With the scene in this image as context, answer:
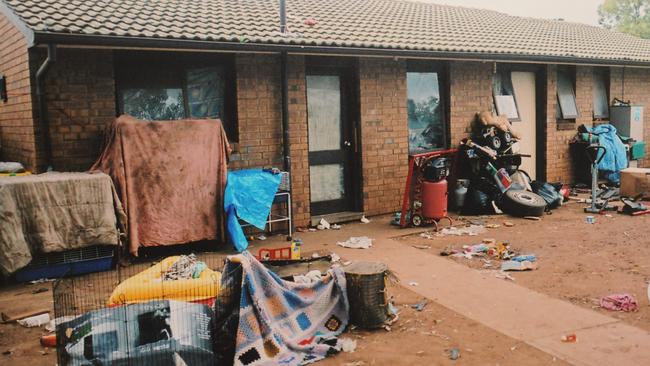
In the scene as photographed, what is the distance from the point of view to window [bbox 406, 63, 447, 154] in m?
10.9

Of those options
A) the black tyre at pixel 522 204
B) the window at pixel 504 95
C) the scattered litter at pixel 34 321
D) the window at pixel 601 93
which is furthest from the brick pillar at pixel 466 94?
the scattered litter at pixel 34 321

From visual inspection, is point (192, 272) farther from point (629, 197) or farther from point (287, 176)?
point (629, 197)

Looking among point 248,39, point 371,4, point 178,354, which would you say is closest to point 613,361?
point 178,354

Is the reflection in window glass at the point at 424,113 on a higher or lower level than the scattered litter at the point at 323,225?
higher

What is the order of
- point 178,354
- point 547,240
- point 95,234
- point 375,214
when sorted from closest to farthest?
point 178,354 → point 95,234 → point 547,240 → point 375,214

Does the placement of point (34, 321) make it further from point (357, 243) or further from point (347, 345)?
point (357, 243)

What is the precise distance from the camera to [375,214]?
10281 mm

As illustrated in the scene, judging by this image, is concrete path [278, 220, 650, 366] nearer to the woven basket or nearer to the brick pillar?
the woven basket

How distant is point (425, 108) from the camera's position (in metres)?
11.1

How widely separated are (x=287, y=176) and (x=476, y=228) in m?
3.11

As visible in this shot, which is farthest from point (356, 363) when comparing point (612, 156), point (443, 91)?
point (612, 156)

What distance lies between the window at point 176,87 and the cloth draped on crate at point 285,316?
4.43 m

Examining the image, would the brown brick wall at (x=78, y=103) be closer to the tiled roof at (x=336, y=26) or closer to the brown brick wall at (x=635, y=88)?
the tiled roof at (x=336, y=26)

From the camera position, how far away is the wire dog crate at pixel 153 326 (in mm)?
3966
